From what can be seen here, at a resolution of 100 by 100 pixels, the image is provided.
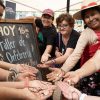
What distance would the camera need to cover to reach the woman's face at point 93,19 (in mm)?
1935

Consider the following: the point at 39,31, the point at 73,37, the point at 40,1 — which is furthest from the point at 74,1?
the point at 73,37

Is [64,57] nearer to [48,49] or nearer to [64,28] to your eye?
[64,28]

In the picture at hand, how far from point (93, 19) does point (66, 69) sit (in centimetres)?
41

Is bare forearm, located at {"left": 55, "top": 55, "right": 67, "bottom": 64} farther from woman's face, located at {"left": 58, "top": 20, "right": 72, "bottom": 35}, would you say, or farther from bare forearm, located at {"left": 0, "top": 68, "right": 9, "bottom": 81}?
bare forearm, located at {"left": 0, "top": 68, "right": 9, "bottom": 81}

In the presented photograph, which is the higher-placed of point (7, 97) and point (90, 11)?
point (90, 11)

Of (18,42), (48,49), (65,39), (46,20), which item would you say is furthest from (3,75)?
(46,20)

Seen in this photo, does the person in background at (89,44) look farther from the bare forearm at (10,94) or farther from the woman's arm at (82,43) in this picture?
the bare forearm at (10,94)

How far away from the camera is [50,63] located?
2373mm

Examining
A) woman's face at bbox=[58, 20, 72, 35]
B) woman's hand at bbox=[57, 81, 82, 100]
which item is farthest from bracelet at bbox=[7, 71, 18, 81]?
woman's face at bbox=[58, 20, 72, 35]

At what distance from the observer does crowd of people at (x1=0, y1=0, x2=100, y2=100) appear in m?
1.35

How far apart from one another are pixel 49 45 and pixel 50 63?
1.38 feet

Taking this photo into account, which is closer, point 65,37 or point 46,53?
point 65,37

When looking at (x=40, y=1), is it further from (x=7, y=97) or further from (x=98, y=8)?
(x=7, y=97)

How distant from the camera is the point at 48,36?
2.80m
